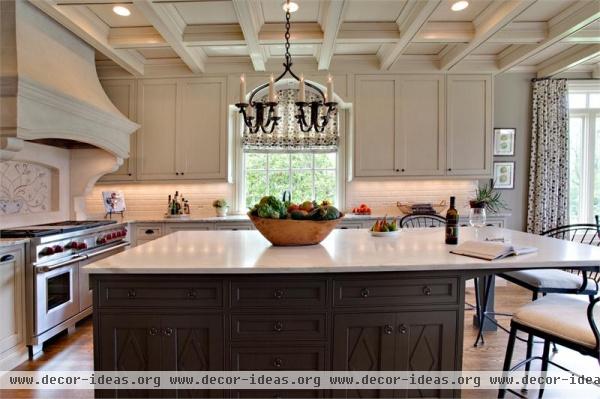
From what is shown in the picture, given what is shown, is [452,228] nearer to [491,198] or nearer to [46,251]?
[491,198]

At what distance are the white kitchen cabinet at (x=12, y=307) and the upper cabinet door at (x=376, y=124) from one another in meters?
3.46

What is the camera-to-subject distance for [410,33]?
326cm

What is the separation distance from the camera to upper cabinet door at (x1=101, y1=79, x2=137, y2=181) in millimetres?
4215

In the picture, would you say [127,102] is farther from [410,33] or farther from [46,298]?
[410,33]

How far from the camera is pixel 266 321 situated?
1.62m

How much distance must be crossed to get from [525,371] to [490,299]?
68 centimetres

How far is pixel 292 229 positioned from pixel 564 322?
147 centimetres

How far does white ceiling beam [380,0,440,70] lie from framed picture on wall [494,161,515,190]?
2146 mm

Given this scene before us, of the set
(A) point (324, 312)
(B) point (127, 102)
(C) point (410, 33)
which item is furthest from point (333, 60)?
(A) point (324, 312)

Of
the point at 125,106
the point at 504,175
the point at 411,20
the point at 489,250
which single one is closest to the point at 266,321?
the point at 489,250

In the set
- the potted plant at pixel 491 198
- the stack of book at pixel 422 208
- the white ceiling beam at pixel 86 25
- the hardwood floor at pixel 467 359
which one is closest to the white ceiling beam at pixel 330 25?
the stack of book at pixel 422 208

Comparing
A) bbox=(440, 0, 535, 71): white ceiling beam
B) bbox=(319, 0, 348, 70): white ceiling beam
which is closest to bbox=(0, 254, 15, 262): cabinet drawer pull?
bbox=(319, 0, 348, 70): white ceiling beam

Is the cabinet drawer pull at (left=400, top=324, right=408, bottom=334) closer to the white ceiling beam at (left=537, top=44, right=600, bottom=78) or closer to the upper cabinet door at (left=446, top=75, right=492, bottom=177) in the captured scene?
the upper cabinet door at (left=446, top=75, right=492, bottom=177)

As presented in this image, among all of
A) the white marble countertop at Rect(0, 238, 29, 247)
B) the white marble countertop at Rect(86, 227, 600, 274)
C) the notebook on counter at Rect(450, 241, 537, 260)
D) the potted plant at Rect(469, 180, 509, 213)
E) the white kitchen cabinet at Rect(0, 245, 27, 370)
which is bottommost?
the white kitchen cabinet at Rect(0, 245, 27, 370)
